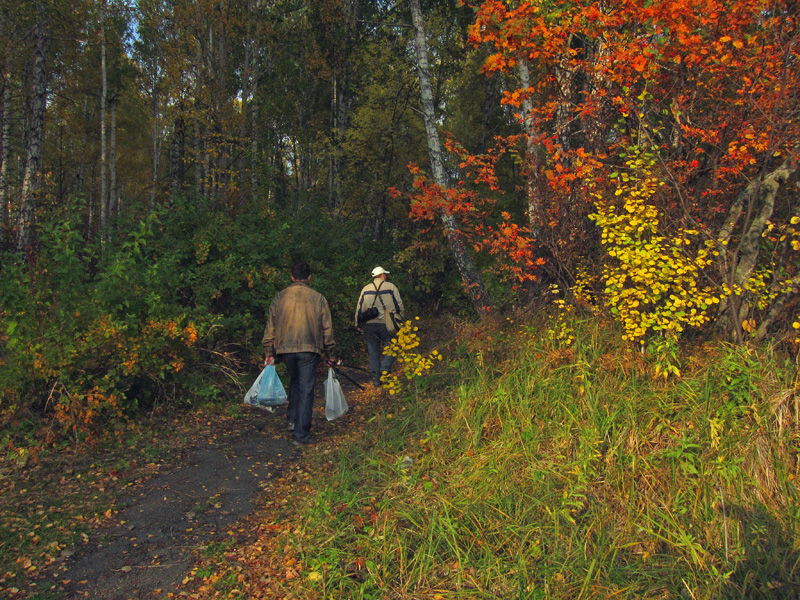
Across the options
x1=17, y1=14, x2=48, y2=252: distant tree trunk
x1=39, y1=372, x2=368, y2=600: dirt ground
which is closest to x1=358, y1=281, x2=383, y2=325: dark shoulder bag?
x1=39, y1=372, x2=368, y2=600: dirt ground

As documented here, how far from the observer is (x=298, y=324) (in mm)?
5867

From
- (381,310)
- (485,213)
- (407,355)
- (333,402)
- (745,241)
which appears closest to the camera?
(745,241)

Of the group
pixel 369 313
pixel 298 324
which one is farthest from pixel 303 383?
pixel 369 313

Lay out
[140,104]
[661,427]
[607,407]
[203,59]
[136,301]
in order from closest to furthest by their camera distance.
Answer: [661,427]
[607,407]
[136,301]
[203,59]
[140,104]

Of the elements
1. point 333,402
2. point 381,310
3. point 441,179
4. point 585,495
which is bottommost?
point 585,495

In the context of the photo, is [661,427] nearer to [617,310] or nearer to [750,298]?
[617,310]

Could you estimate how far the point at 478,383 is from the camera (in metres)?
5.14

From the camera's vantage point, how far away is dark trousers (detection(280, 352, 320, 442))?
19.3 feet

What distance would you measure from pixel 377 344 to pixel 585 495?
5078 mm

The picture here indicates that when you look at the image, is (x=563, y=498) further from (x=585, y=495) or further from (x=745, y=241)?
(x=745, y=241)

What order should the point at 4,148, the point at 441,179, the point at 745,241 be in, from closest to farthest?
the point at 745,241, the point at 441,179, the point at 4,148

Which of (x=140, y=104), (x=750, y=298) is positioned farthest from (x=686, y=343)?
(x=140, y=104)

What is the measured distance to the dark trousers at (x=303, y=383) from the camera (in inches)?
232

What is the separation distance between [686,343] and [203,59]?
60.1 ft
